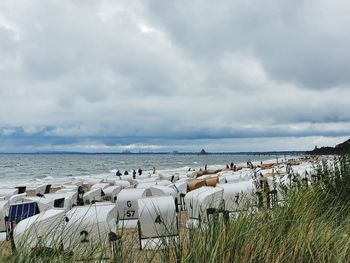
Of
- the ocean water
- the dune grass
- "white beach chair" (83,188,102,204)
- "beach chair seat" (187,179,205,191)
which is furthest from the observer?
the ocean water

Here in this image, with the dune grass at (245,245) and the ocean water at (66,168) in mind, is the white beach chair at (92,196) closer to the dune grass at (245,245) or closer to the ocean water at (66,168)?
the dune grass at (245,245)

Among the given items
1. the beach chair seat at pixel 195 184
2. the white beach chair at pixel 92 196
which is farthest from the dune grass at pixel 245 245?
the beach chair seat at pixel 195 184

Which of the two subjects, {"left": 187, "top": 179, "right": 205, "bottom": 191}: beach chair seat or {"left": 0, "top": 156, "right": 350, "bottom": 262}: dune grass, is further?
{"left": 187, "top": 179, "right": 205, "bottom": 191}: beach chair seat

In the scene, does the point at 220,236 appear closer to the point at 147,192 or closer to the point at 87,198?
the point at 147,192

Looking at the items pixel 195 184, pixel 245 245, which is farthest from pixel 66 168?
pixel 245 245

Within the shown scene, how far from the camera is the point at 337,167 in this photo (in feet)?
21.6

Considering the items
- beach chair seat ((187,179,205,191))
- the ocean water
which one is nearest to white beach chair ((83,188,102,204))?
beach chair seat ((187,179,205,191))

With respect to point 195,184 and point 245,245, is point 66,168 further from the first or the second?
point 245,245

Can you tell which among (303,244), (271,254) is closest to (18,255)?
(271,254)

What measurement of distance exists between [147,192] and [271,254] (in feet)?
28.0

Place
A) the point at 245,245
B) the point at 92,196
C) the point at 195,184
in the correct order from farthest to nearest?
the point at 195,184
the point at 92,196
the point at 245,245

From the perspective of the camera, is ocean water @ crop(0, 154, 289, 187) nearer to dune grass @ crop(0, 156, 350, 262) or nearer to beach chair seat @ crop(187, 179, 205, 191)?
beach chair seat @ crop(187, 179, 205, 191)

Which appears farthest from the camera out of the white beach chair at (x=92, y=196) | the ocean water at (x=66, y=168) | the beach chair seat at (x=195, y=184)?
the ocean water at (x=66, y=168)

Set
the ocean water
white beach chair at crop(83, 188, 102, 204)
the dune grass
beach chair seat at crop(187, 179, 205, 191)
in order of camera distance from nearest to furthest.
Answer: the dune grass → white beach chair at crop(83, 188, 102, 204) → beach chair seat at crop(187, 179, 205, 191) → the ocean water
